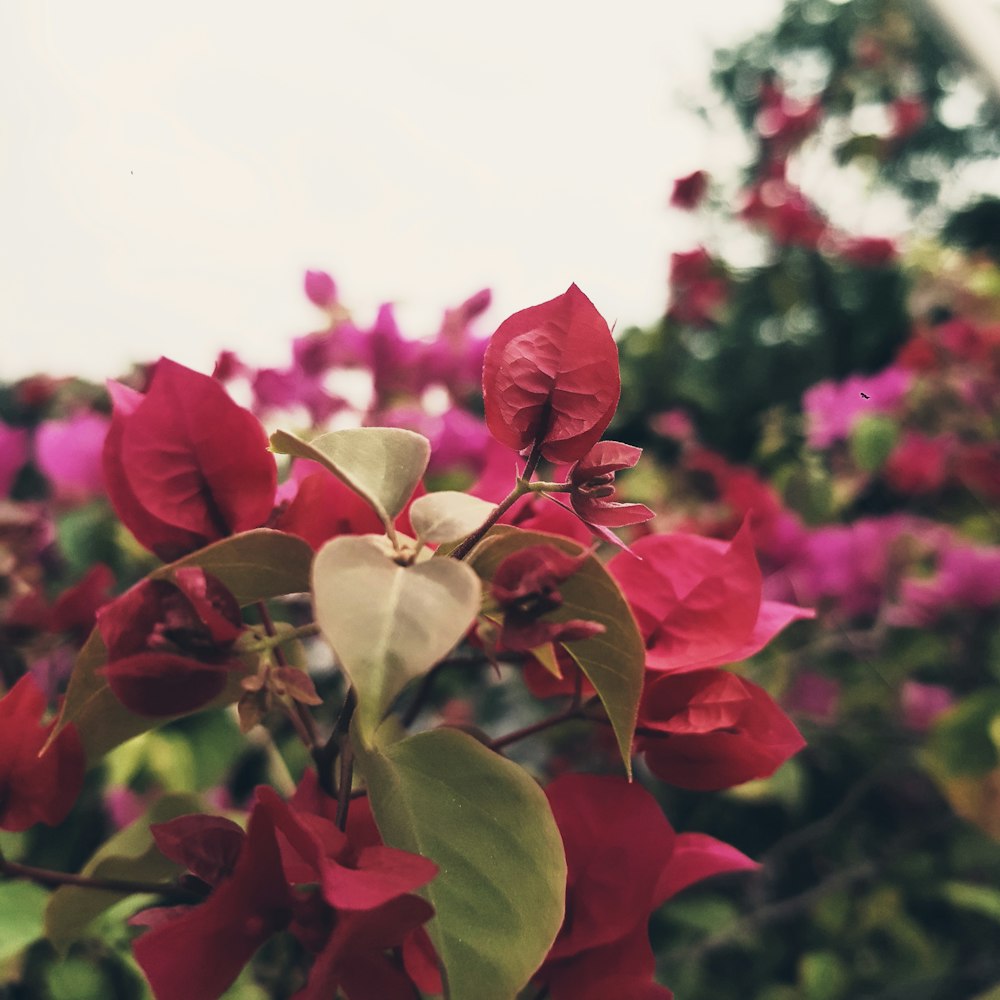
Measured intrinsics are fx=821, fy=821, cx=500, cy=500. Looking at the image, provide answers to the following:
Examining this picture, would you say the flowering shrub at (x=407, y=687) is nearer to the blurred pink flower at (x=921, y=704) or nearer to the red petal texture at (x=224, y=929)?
the red petal texture at (x=224, y=929)

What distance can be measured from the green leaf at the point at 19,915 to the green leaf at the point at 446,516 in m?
0.29

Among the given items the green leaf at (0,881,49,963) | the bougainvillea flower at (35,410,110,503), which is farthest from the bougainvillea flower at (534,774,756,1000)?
the bougainvillea flower at (35,410,110,503)

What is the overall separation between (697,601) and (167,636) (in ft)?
0.54

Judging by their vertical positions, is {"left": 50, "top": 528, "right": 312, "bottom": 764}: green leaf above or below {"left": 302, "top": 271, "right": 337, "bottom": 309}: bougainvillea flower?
below

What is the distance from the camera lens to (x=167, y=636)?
0.71 ft

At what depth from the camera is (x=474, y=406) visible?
1252mm

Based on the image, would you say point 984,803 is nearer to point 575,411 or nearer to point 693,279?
point 575,411

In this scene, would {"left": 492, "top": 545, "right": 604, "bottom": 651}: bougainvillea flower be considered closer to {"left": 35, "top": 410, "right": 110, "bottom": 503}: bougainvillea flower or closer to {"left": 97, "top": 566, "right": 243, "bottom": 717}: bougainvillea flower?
{"left": 97, "top": 566, "right": 243, "bottom": 717}: bougainvillea flower

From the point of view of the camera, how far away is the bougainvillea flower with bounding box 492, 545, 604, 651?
0.66ft

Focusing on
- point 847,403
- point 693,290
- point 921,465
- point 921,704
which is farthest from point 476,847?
point 693,290

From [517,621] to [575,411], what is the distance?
66mm

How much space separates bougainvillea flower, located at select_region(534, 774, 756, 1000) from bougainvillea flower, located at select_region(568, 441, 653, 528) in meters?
0.09

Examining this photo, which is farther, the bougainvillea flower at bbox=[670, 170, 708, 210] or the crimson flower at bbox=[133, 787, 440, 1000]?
the bougainvillea flower at bbox=[670, 170, 708, 210]

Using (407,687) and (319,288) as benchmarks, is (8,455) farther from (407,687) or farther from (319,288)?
(407,687)
